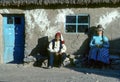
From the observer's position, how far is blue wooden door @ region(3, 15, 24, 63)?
1748cm

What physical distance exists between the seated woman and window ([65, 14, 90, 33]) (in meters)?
0.69

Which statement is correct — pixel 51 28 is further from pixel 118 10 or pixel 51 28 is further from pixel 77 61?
pixel 118 10

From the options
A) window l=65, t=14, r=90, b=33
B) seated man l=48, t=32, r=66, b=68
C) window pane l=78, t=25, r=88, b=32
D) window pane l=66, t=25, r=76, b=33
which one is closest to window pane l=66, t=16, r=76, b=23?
window l=65, t=14, r=90, b=33

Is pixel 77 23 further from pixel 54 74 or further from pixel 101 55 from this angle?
pixel 54 74

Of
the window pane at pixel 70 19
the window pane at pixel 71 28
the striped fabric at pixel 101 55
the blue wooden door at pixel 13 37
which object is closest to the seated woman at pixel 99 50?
the striped fabric at pixel 101 55

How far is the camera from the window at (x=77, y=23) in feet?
55.4

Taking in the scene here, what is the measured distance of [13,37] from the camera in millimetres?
17516

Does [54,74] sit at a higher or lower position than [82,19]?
lower

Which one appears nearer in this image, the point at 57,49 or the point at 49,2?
the point at 57,49

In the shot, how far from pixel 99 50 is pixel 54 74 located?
229 centimetres

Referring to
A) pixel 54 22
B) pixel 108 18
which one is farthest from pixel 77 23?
pixel 108 18

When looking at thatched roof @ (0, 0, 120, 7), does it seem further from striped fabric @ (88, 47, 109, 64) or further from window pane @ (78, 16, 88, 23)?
striped fabric @ (88, 47, 109, 64)

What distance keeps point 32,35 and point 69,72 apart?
9.53ft

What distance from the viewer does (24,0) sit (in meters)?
16.7
